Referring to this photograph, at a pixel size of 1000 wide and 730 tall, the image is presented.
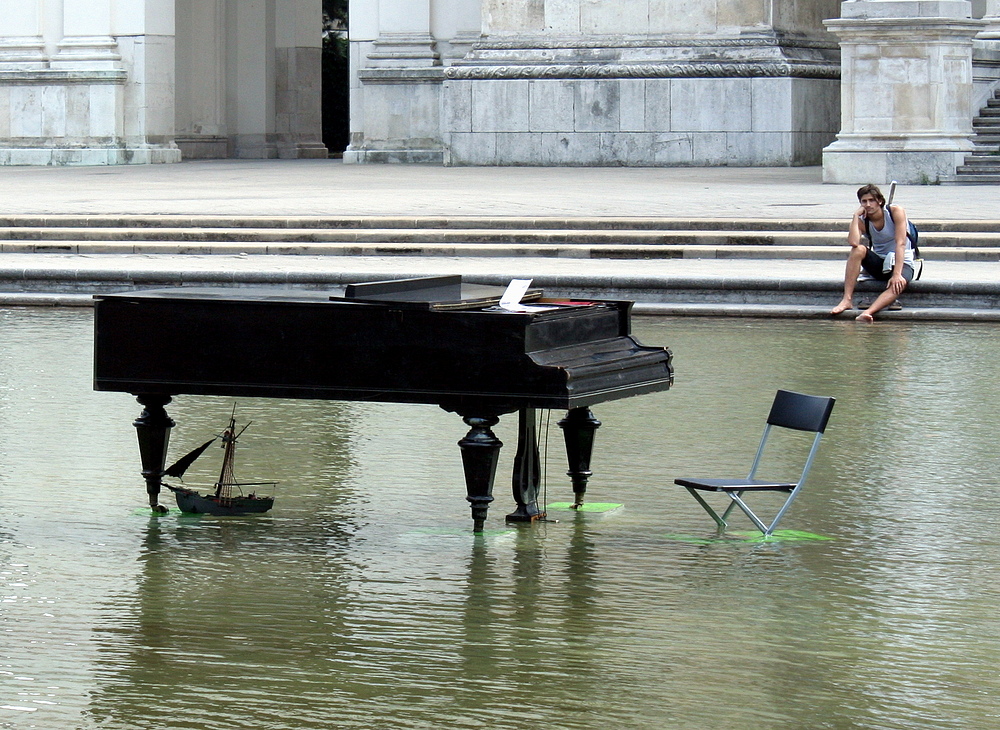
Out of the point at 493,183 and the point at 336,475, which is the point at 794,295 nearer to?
the point at 336,475

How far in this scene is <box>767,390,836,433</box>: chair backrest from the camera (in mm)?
6922

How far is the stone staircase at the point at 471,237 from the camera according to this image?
16.7 m

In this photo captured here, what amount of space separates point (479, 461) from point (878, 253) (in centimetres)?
819

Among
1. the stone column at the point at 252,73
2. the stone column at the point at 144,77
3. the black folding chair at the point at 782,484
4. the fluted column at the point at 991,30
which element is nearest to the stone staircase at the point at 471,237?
the black folding chair at the point at 782,484

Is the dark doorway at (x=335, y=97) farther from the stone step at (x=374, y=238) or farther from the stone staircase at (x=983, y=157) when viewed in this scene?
the stone step at (x=374, y=238)

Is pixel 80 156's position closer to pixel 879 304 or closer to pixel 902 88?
pixel 902 88

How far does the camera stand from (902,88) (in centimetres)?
2270

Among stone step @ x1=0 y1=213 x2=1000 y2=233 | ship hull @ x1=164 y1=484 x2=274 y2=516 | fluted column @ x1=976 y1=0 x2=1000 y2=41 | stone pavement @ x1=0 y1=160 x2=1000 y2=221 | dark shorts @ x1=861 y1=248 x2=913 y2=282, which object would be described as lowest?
ship hull @ x1=164 y1=484 x2=274 y2=516

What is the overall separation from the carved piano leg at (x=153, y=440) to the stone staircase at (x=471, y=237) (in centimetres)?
967

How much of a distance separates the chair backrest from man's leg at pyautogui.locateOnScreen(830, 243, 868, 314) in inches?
279

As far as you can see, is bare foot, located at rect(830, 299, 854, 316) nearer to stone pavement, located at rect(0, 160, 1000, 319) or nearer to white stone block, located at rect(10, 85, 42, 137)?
stone pavement, located at rect(0, 160, 1000, 319)

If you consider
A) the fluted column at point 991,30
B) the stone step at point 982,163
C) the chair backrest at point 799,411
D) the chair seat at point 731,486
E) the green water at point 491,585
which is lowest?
the green water at point 491,585

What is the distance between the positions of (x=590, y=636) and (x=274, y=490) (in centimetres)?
255

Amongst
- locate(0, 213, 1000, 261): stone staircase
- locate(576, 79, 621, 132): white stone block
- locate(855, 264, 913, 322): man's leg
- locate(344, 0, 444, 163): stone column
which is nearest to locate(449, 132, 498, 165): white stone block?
locate(576, 79, 621, 132): white stone block
